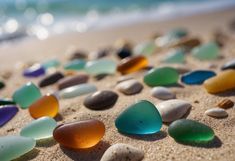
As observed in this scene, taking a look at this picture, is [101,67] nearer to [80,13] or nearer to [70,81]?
[70,81]

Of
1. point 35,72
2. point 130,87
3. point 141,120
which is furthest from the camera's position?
point 35,72

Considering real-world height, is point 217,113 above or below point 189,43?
above

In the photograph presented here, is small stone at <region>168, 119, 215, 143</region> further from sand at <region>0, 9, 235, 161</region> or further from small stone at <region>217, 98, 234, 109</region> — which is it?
small stone at <region>217, 98, 234, 109</region>

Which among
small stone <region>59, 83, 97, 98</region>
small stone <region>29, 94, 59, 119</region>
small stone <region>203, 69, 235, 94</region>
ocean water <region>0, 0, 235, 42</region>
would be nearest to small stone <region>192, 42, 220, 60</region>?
small stone <region>203, 69, 235, 94</region>

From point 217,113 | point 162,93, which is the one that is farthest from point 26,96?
point 217,113

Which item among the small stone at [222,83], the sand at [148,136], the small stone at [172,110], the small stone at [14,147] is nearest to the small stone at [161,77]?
the sand at [148,136]

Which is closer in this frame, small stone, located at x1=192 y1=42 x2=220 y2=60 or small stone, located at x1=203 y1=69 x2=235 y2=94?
small stone, located at x1=203 y1=69 x2=235 y2=94

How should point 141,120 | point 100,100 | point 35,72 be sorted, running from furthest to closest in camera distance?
point 35,72, point 100,100, point 141,120
